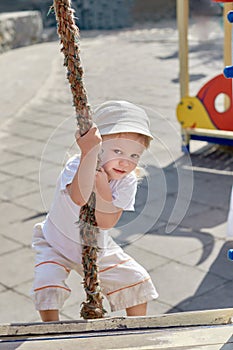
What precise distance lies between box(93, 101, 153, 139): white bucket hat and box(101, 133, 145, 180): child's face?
0.12 ft

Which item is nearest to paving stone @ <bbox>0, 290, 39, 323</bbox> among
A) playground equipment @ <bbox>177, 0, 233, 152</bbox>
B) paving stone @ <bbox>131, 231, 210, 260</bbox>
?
paving stone @ <bbox>131, 231, 210, 260</bbox>

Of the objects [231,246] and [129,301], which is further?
[231,246]

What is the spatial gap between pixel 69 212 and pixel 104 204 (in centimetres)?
21

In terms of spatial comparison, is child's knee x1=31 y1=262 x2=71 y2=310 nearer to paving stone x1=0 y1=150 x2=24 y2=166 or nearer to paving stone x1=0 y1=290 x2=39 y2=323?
paving stone x1=0 y1=290 x2=39 y2=323

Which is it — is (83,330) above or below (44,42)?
above

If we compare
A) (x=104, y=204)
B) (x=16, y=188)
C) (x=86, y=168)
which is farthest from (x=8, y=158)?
(x=86, y=168)

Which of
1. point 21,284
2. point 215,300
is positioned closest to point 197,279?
point 215,300

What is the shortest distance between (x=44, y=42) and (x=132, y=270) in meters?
14.2

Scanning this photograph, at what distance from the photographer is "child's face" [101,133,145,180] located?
2402mm

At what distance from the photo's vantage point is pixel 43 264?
2662mm

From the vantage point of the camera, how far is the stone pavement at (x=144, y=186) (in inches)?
106

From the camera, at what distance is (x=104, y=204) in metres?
2.44

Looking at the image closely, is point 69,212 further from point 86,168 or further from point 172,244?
point 172,244

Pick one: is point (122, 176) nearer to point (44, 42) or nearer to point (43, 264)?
point (43, 264)
